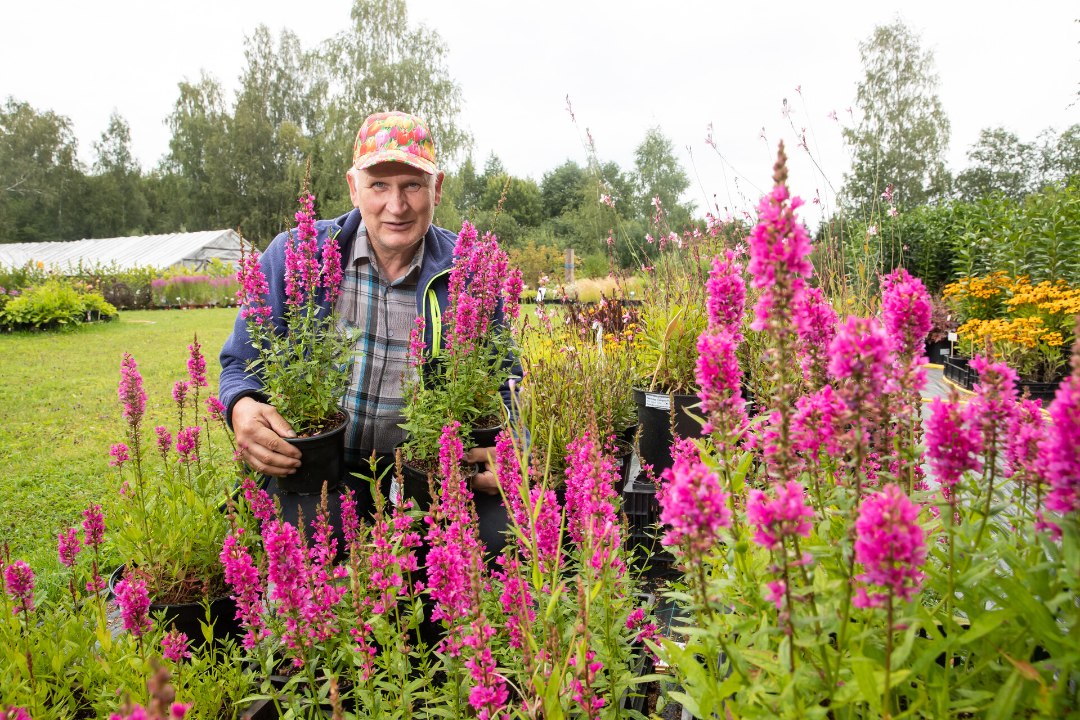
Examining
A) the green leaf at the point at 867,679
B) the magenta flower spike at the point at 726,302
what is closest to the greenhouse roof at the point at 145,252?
the magenta flower spike at the point at 726,302

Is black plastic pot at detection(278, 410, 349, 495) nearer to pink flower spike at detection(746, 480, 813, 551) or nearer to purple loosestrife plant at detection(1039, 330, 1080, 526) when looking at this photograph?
pink flower spike at detection(746, 480, 813, 551)

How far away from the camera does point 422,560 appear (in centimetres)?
301

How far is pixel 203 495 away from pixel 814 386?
254 centimetres

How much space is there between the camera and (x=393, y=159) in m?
3.09

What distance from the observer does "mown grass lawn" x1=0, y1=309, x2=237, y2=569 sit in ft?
14.8

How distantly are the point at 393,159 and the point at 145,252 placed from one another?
131 ft

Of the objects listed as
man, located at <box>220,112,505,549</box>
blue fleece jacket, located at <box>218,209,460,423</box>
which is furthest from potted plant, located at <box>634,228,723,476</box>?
man, located at <box>220,112,505,549</box>

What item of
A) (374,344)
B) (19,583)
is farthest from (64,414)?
(19,583)

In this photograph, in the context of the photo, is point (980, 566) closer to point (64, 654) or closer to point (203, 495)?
point (64, 654)

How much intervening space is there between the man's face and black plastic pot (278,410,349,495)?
100 centimetres

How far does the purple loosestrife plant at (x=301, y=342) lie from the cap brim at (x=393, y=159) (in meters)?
0.47

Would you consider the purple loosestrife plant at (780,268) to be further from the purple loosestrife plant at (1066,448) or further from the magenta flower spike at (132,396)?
the magenta flower spike at (132,396)

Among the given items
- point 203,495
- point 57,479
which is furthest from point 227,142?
point 203,495

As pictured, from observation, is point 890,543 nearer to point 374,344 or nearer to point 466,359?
point 466,359
